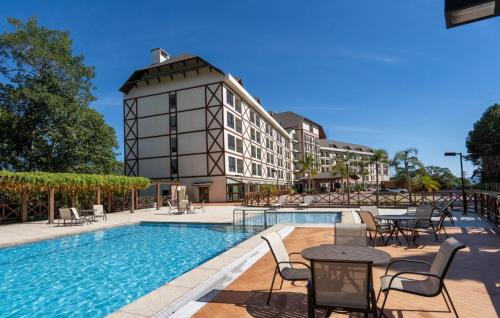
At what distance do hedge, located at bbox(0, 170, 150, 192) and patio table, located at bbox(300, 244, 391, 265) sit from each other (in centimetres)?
1572

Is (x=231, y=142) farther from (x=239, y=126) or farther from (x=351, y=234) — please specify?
(x=351, y=234)

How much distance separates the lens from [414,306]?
148 inches

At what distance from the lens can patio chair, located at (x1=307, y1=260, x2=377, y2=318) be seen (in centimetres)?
280

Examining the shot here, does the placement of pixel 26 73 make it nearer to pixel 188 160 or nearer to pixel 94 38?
pixel 94 38

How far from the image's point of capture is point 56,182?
15820 millimetres

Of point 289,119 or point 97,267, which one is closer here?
point 97,267

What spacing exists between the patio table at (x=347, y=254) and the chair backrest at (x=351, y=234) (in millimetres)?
639

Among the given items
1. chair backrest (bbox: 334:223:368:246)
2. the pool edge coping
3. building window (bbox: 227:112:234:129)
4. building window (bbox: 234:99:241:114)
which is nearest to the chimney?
building window (bbox: 234:99:241:114)

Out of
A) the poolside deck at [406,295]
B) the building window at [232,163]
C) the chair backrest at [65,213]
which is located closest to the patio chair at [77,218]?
the chair backrest at [65,213]

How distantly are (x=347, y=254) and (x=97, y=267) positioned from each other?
665 cm

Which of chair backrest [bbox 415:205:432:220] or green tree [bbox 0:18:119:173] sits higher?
green tree [bbox 0:18:119:173]

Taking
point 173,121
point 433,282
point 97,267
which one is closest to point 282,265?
point 433,282

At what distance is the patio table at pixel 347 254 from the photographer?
337 centimetres

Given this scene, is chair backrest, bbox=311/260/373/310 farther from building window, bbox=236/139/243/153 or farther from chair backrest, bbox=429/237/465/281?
building window, bbox=236/139/243/153
